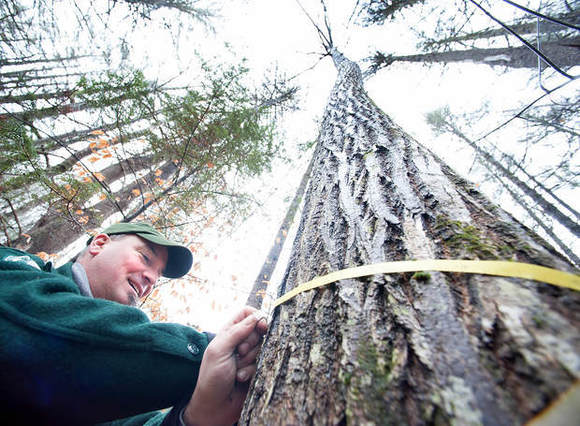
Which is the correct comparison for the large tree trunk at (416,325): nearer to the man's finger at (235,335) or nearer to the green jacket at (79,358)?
the man's finger at (235,335)

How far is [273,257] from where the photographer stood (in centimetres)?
582

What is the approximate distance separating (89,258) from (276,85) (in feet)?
18.8

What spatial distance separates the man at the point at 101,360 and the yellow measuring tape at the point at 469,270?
0.48m

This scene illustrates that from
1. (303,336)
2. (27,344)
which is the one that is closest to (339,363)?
(303,336)

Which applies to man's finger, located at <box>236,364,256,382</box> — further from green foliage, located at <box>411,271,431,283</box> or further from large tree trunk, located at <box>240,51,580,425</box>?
green foliage, located at <box>411,271,431,283</box>

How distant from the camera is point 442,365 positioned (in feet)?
1.47

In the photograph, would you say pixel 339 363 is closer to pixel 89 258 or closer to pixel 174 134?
pixel 89 258

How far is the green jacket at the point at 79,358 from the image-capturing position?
80cm

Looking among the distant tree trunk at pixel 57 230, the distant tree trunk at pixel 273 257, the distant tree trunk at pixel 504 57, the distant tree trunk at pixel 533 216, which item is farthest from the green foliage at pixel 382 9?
the distant tree trunk at pixel 533 216

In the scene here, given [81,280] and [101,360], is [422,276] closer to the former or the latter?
[101,360]

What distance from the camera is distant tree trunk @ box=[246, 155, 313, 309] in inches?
196

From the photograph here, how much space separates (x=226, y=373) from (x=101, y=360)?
17.9 inches

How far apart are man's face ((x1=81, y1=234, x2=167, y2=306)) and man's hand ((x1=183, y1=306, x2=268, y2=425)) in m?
1.12

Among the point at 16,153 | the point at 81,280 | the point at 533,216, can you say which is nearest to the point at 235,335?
the point at 81,280
